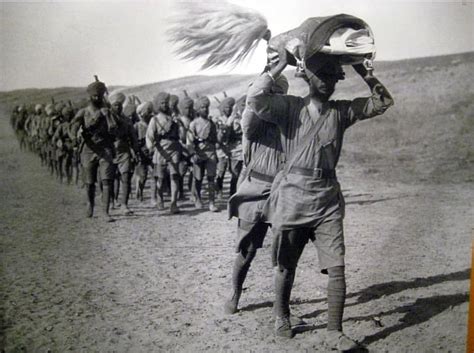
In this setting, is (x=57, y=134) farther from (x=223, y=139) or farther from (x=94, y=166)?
(x=223, y=139)

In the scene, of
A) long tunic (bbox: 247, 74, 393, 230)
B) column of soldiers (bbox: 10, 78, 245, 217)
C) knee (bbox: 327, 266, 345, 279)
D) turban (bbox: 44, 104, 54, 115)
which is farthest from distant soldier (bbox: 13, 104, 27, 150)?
knee (bbox: 327, 266, 345, 279)

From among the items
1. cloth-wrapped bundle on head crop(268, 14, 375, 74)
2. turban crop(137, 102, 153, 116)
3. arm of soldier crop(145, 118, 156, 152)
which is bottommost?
arm of soldier crop(145, 118, 156, 152)

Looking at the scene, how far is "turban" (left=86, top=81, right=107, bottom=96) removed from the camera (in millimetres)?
3309

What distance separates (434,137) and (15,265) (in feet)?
9.61

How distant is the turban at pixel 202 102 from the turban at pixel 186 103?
57 mm

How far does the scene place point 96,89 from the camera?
337 centimetres

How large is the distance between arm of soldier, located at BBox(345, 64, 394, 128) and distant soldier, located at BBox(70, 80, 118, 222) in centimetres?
194

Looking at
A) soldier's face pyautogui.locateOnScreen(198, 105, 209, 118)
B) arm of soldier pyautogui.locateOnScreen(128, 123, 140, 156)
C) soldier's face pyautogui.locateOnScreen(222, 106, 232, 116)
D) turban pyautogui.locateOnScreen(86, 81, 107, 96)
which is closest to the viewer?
turban pyautogui.locateOnScreen(86, 81, 107, 96)

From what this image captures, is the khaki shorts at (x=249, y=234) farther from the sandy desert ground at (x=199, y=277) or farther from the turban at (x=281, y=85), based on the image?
the turban at (x=281, y=85)

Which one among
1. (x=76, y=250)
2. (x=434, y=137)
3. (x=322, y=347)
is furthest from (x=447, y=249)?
(x=76, y=250)

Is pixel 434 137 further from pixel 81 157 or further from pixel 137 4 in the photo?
pixel 81 157

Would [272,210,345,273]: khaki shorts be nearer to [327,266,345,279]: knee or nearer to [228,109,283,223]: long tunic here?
[327,266,345,279]: knee

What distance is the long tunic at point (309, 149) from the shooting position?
276cm

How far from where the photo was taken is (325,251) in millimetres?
2752
